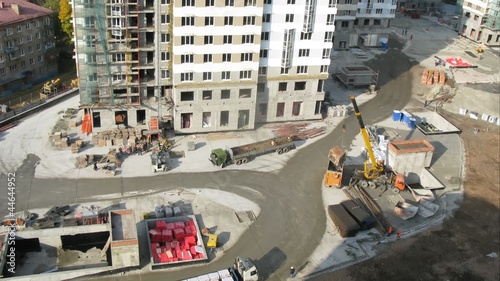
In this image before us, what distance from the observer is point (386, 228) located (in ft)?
205

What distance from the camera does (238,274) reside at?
5412 centimetres

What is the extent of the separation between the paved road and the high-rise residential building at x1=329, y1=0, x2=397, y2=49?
50082 millimetres

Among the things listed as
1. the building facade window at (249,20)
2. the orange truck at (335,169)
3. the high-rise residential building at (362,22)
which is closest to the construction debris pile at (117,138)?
the building facade window at (249,20)

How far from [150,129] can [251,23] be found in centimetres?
2099

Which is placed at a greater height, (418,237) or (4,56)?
(4,56)

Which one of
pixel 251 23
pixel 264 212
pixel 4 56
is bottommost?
pixel 264 212

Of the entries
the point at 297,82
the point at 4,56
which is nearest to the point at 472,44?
the point at 297,82

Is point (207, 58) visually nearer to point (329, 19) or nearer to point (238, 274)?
point (329, 19)

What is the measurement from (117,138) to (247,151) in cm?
1861

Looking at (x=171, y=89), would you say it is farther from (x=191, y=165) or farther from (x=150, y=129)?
(x=191, y=165)

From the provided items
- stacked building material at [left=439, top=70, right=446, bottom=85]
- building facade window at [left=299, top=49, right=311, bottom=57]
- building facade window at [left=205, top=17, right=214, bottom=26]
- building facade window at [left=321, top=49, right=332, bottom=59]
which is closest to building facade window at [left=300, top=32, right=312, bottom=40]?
building facade window at [left=299, top=49, right=311, bottom=57]

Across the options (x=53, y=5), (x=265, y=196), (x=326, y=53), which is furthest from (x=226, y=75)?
(x=53, y=5)

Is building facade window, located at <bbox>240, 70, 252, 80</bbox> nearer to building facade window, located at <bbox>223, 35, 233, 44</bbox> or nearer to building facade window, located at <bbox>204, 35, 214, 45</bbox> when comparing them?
building facade window, located at <bbox>223, 35, 233, 44</bbox>

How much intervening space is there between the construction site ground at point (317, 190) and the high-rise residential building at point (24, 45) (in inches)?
762
